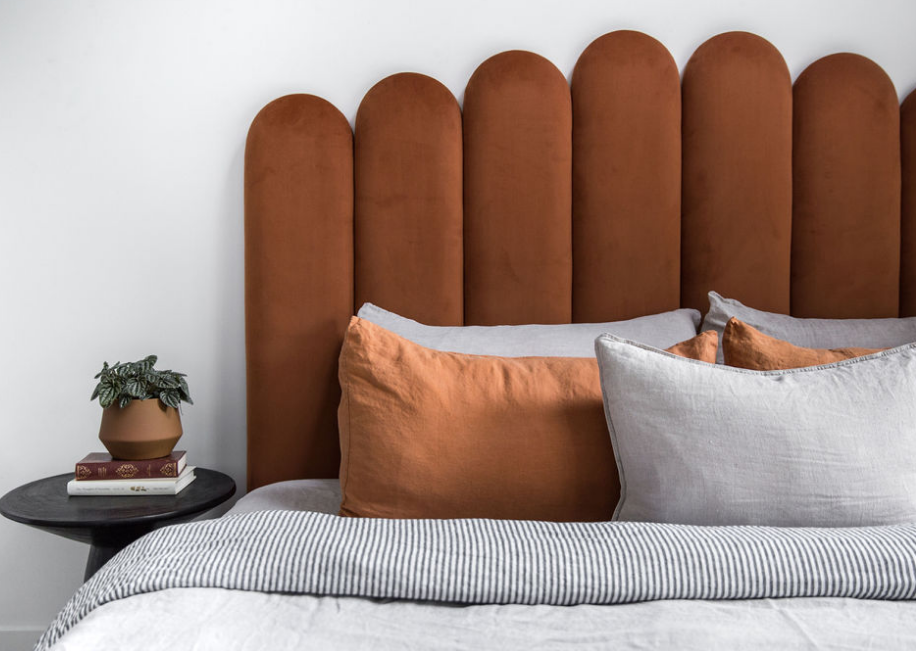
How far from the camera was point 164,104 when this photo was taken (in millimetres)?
1697

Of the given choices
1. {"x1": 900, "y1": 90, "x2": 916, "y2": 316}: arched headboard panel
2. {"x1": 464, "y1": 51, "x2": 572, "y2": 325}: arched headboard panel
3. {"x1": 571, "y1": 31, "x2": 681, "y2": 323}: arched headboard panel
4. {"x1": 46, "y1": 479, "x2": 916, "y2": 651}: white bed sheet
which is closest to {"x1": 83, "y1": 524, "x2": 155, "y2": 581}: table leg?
{"x1": 46, "y1": 479, "x2": 916, "y2": 651}: white bed sheet

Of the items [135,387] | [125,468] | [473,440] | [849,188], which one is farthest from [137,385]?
[849,188]

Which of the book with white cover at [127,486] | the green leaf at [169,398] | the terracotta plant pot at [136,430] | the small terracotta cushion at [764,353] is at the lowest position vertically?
the book with white cover at [127,486]

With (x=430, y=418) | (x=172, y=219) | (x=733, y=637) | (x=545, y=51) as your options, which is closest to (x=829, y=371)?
(x=733, y=637)

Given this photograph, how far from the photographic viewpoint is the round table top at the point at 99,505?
1307mm

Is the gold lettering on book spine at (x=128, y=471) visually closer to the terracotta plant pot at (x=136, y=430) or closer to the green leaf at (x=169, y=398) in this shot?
the terracotta plant pot at (x=136, y=430)

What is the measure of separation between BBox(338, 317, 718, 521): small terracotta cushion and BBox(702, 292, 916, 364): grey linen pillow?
0.31 m

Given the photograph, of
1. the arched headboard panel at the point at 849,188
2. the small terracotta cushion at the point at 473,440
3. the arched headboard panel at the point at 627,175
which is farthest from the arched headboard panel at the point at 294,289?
the arched headboard panel at the point at 849,188

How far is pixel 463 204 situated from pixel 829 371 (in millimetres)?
893

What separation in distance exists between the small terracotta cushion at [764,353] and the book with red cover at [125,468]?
46.1 inches

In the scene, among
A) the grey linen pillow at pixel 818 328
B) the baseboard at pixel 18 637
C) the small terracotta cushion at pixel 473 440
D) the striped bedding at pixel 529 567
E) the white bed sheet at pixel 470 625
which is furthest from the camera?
the baseboard at pixel 18 637

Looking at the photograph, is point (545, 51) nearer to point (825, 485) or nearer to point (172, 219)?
point (172, 219)

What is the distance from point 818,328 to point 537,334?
63 centimetres

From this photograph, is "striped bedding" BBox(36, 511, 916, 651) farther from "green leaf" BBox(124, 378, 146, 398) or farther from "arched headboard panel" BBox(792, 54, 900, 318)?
"arched headboard panel" BBox(792, 54, 900, 318)
